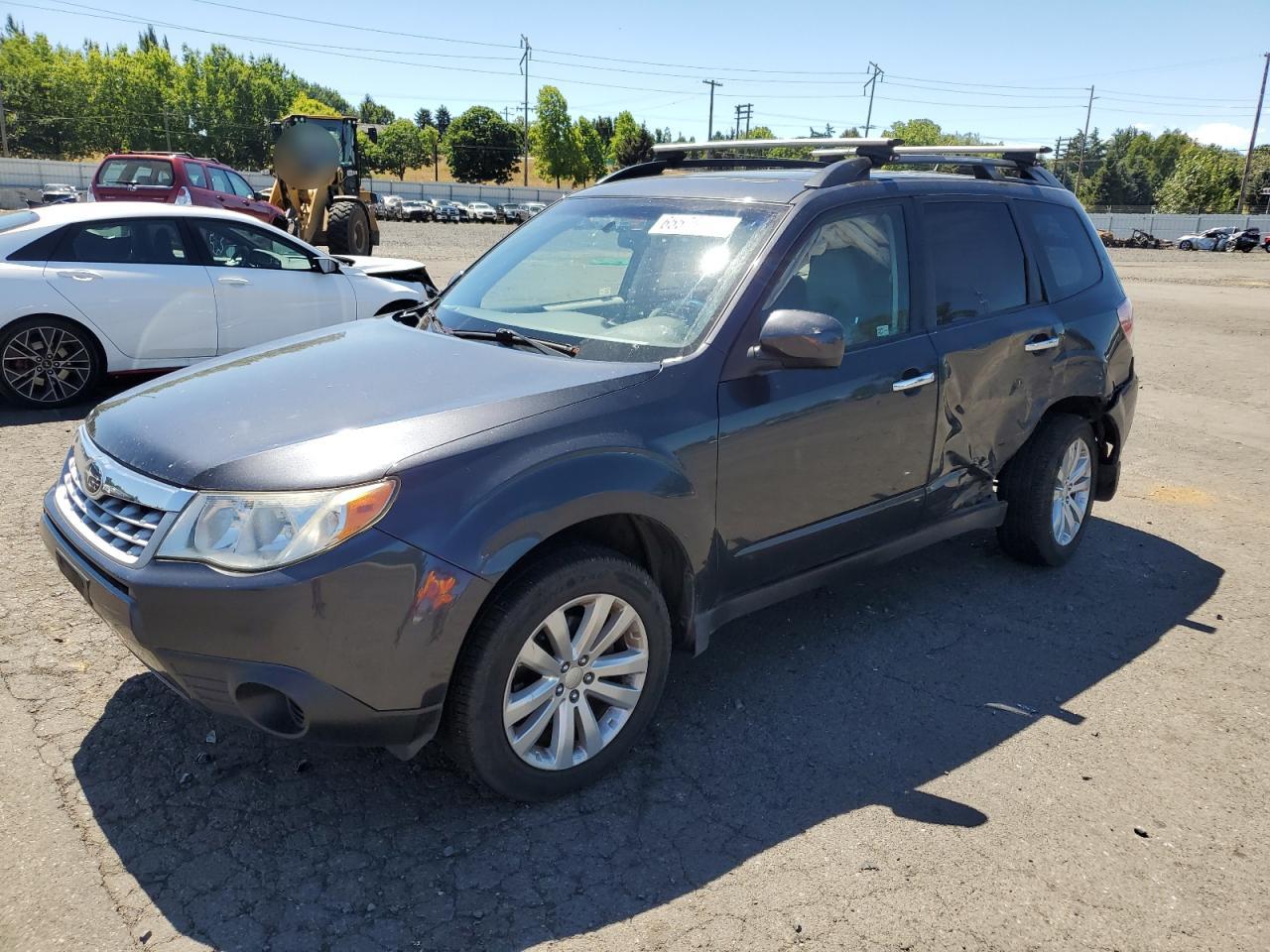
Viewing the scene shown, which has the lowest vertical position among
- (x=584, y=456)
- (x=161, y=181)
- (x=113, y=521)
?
(x=113, y=521)

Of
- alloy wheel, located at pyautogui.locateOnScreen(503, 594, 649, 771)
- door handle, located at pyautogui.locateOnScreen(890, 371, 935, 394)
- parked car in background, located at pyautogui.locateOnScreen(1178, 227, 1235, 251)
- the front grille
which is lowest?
alloy wheel, located at pyautogui.locateOnScreen(503, 594, 649, 771)

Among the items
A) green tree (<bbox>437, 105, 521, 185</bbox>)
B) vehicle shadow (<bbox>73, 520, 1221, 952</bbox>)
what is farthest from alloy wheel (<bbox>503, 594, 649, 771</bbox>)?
green tree (<bbox>437, 105, 521, 185</bbox>)

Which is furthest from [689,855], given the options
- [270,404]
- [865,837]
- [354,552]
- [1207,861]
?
[270,404]

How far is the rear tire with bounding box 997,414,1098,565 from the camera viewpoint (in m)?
4.75

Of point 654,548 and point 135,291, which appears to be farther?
point 135,291

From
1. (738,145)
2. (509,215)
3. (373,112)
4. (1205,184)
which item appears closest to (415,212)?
(509,215)

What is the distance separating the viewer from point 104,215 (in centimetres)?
753

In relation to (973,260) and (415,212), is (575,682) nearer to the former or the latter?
(973,260)

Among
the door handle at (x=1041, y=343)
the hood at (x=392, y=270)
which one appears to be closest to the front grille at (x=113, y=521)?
the door handle at (x=1041, y=343)

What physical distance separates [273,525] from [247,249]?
21.0 ft

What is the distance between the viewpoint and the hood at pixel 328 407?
2596mm

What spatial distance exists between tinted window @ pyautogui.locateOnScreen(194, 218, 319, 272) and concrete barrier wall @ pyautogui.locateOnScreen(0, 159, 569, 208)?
2293 cm

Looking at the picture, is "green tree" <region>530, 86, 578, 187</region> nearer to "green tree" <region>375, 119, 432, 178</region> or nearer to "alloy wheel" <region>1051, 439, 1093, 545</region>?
"green tree" <region>375, 119, 432, 178</region>

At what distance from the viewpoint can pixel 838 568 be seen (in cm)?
382
